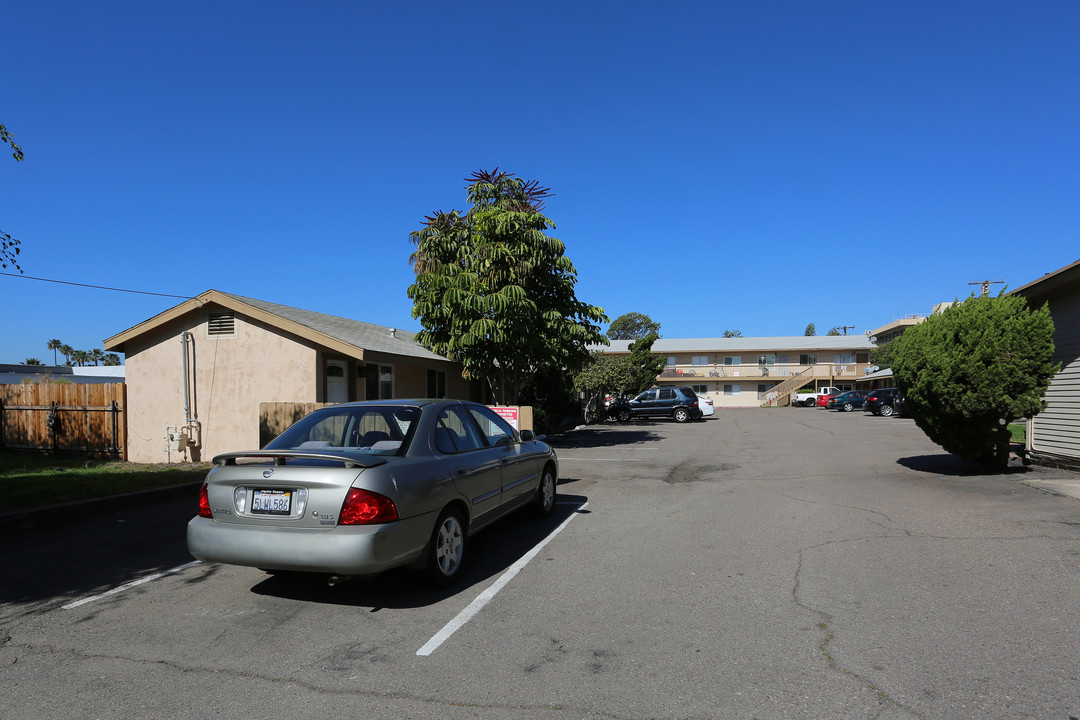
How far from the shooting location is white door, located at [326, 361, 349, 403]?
14.4 metres

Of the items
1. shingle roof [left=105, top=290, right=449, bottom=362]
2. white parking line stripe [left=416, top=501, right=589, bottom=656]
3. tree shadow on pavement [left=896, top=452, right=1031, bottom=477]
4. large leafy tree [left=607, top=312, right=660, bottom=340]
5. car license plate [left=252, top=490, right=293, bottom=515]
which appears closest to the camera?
white parking line stripe [left=416, top=501, right=589, bottom=656]

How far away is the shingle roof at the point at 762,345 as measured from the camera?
5534 cm

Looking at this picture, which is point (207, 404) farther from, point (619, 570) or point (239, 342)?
point (619, 570)

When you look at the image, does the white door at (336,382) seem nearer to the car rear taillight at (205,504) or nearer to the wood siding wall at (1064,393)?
the car rear taillight at (205,504)

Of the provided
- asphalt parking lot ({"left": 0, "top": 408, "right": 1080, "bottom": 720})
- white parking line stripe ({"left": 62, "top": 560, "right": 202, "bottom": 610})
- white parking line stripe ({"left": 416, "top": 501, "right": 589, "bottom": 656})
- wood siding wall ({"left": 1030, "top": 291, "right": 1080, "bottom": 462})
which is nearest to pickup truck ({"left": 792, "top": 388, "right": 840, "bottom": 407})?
wood siding wall ({"left": 1030, "top": 291, "right": 1080, "bottom": 462})

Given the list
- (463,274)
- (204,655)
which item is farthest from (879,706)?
(463,274)

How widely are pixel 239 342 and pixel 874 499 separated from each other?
41.9 feet

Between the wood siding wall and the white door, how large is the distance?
539 inches

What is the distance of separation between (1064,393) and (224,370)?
643 inches

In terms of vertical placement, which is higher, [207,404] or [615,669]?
[207,404]

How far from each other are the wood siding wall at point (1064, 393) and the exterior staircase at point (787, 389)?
42.4 m

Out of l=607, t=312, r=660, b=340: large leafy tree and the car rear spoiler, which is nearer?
the car rear spoiler

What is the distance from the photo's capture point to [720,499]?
361 inches

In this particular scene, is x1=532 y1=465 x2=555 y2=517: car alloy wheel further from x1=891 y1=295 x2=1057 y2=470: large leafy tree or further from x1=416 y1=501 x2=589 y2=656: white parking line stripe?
x1=891 y1=295 x2=1057 y2=470: large leafy tree
